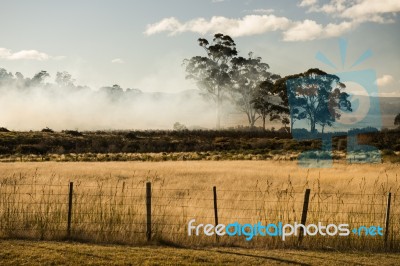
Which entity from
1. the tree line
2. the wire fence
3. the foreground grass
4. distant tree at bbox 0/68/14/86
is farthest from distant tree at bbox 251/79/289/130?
distant tree at bbox 0/68/14/86

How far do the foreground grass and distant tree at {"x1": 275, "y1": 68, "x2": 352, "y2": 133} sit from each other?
5611 cm

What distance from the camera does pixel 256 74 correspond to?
276 ft

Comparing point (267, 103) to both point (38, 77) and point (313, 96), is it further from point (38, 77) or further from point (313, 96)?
point (38, 77)

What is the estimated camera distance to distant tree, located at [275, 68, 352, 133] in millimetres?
66562

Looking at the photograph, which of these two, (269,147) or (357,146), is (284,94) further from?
(357,146)

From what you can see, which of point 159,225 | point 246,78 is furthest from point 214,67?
point 159,225

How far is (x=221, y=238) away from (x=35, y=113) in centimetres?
11978

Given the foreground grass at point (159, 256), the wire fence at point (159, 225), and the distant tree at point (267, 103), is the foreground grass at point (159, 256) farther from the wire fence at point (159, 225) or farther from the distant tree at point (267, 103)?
the distant tree at point (267, 103)

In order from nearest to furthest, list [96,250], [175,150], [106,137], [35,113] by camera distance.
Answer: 1. [96,250]
2. [175,150]
3. [106,137]
4. [35,113]

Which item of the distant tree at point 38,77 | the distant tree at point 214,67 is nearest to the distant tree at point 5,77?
the distant tree at point 38,77

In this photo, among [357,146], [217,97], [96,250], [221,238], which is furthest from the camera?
[217,97]

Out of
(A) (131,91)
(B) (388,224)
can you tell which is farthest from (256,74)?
(A) (131,91)

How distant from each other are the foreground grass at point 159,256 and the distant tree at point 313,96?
56.1 m

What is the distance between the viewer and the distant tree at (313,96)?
66.6 m
